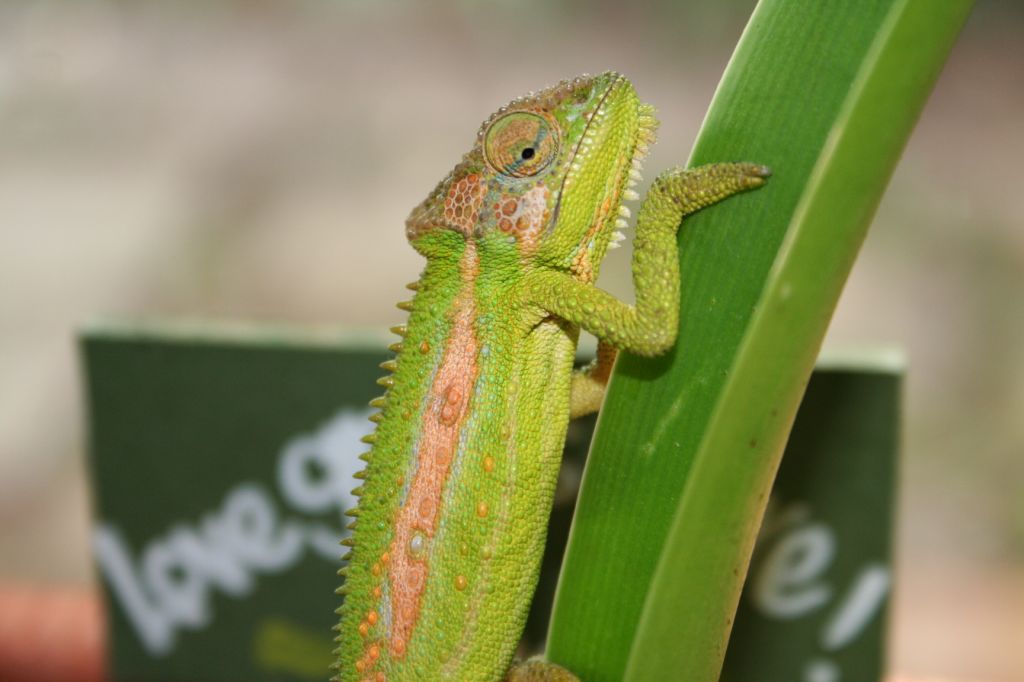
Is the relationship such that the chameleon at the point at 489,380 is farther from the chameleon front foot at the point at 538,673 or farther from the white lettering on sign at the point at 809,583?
the white lettering on sign at the point at 809,583

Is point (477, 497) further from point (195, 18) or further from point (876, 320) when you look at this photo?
point (195, 18)

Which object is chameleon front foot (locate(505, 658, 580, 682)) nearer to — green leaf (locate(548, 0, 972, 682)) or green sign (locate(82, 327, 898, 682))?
green leaf (locate(548, 0, 972, 682))

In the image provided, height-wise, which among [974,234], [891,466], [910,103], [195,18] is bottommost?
[891,466]

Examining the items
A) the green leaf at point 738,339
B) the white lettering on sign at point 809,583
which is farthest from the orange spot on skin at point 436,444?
the white lettering on sign at point 809,583

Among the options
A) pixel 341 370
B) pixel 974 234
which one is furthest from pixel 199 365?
pixel 974 234

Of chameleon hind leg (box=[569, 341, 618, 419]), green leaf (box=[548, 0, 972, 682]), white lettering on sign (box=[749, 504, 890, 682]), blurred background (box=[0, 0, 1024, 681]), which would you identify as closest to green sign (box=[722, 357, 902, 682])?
white lettering on sign (box=[749, 504, 890, 682])

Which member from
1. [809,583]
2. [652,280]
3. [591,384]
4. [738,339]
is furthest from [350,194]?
[738,339]
